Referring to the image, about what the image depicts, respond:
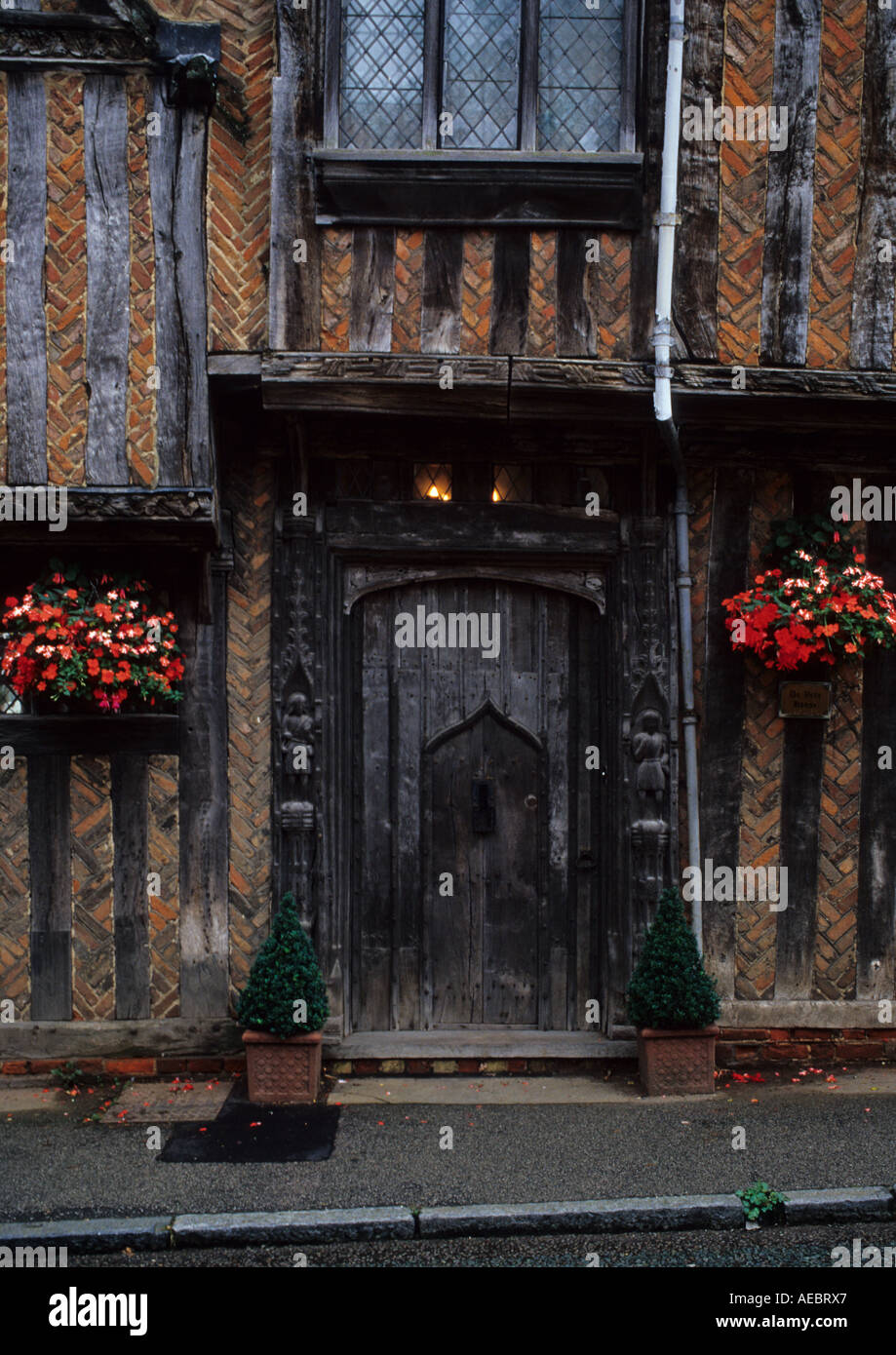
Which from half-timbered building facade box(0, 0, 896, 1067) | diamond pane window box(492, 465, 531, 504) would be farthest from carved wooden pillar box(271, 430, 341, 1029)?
diamond pane window box(492, 465, 531, 504)

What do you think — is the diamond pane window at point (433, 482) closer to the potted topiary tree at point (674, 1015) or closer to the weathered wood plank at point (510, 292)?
the weathered wood plank at point (510, 292)

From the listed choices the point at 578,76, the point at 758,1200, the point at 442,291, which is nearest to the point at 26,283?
the point at 442,291

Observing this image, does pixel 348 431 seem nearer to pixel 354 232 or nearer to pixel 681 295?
pixel 354 232

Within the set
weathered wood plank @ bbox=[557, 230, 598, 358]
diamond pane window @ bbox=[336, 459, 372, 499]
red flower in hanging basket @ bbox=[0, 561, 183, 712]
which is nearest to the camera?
red flower in hanging basket @ bbox=[0, 561, 183, 712]

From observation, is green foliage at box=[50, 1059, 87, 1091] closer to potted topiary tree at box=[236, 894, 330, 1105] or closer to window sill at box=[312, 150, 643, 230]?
potted topiary tree at box=[236, 894, 330, 1105]

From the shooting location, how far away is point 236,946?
5.95m

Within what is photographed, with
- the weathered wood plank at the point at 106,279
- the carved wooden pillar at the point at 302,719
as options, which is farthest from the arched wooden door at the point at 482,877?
the weathered wood plank at the point at 106,279

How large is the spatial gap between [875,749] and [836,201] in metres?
3.09

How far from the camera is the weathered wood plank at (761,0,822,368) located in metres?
5.64

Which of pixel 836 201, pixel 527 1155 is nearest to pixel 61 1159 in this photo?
pixel 527 1155

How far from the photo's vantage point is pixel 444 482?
19.8ft

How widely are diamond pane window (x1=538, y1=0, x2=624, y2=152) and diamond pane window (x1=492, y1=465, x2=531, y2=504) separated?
5.77 feet

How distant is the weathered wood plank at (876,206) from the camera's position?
18.6 feet

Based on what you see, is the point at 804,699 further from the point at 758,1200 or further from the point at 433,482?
the point at 758,1200
